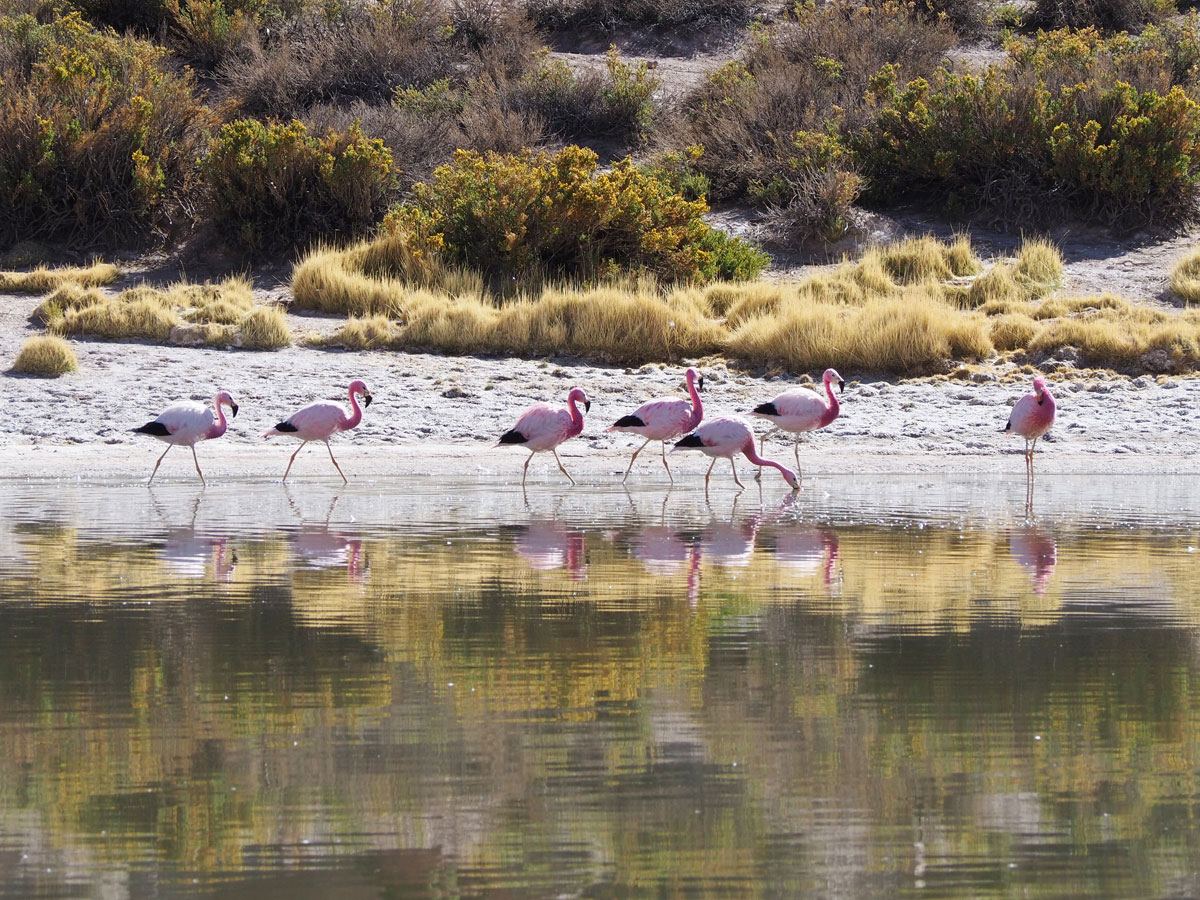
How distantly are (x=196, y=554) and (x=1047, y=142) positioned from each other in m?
16.9

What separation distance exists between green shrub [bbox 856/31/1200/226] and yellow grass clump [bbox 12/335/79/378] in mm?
12581

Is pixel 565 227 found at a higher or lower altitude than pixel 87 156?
lower

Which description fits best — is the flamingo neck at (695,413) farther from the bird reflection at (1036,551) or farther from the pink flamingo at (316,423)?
the bird reflection at (1036,551)

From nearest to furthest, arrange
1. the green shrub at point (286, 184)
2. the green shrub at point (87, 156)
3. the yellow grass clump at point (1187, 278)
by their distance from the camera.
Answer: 1. the yellow grass clump at point (1187, 278)
2. the green shrub at point (286, 184)
3. the green shrub at point (87, 156)

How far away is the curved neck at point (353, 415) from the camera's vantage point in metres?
13.0

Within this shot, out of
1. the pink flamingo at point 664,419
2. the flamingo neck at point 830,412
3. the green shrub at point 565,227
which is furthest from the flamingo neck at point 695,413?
the green shrub at point 565,227

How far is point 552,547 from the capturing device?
915 centimetres

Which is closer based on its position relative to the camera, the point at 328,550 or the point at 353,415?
the point at 328,550

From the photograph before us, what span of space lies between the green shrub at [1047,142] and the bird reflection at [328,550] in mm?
14853

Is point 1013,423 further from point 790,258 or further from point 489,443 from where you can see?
point 790,258

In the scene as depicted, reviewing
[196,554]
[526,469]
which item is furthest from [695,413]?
[196,554]

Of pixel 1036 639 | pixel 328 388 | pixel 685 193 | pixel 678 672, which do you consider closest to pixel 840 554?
pixel 1036 639

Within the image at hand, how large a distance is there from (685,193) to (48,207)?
29.1 ft

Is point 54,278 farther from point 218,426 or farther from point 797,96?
point 797,96
